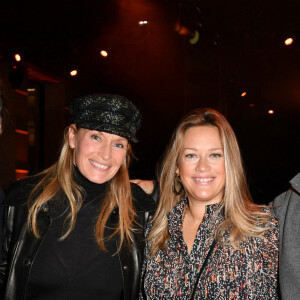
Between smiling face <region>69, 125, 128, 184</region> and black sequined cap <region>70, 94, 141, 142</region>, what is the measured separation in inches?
2.8

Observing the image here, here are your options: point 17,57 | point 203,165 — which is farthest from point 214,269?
point 17,57

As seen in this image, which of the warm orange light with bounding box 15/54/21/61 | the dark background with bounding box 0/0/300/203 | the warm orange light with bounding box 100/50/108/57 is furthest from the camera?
the warm orange light with bounding box 100/50/108/57

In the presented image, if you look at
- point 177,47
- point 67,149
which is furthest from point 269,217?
point 177,47

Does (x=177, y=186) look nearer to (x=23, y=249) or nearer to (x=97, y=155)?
(x=97, y=155)

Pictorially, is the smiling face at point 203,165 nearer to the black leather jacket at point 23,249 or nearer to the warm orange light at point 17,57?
the black leather jacket at point 23,249

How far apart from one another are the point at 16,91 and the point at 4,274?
13.7 ft

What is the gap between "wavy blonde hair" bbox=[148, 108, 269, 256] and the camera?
7.32 feet

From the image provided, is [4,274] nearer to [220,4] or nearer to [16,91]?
[16,91]

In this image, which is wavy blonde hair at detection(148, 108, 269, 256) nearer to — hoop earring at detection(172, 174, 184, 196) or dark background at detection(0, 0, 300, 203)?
hoop earring at detection(172, 174, 184, 196)

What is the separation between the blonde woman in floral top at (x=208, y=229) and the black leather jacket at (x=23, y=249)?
0.25ft

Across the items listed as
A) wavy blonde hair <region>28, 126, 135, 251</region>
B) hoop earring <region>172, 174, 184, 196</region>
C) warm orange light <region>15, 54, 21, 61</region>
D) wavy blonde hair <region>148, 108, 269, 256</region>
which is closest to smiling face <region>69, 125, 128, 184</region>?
wavy blonde hair <region>28, 126, 135, 251</region>

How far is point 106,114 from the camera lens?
229 cm

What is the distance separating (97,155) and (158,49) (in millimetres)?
7268

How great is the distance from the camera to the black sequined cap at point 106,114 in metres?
2.28
